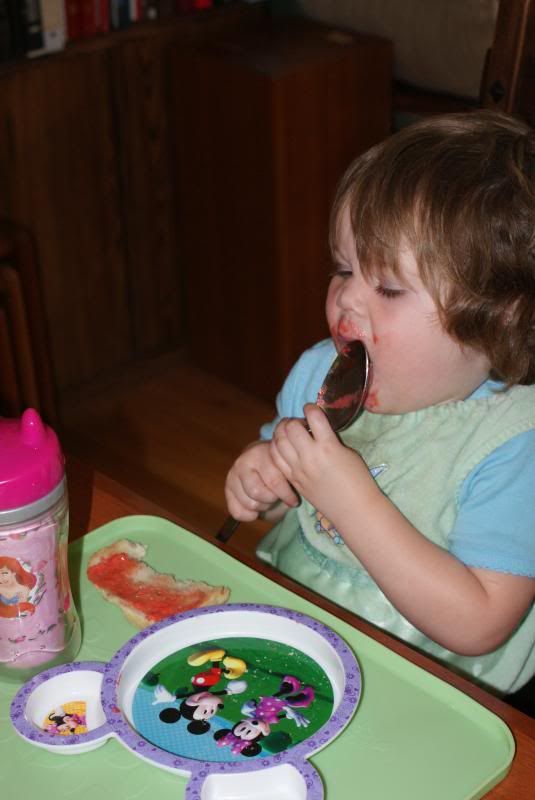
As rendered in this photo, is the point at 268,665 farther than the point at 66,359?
No

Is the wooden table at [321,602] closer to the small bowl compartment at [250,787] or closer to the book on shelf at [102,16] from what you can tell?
the small bowl compartment at [250,787]

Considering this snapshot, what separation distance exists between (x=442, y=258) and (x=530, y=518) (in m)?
0.25

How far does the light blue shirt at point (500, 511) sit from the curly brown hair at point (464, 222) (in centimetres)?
9

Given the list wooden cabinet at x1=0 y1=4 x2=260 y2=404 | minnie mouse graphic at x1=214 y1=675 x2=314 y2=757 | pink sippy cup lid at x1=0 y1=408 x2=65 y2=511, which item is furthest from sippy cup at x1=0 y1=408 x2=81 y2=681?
wooden cabinet at x1=0 y1=4 x2=260 y2=404

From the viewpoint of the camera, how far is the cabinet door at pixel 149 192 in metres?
2.54

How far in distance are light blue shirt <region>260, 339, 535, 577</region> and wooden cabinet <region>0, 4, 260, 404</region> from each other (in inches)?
59.9

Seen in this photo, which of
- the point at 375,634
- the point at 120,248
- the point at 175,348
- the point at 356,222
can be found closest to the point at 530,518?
the point at 375,634

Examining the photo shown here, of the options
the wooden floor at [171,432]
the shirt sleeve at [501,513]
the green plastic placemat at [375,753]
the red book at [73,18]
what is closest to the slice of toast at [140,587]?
the green plastic placemat at [375,753]

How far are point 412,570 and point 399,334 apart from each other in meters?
0.22

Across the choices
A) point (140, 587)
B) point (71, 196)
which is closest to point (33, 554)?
point (140, 587)

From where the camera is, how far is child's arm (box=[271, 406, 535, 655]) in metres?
0.97

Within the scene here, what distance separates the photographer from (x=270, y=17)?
2.66m

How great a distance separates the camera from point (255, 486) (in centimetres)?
111

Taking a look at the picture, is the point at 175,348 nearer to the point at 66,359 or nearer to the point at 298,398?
the point at 66,359
